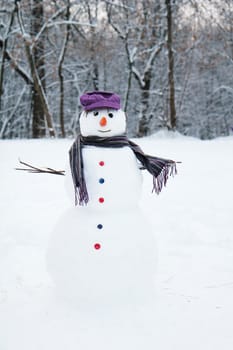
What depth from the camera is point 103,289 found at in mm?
2383

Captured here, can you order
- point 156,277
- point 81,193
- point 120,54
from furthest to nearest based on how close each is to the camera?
point 120,54 → point 156,277 → point 81,193

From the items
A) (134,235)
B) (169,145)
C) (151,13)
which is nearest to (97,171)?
(134,235)

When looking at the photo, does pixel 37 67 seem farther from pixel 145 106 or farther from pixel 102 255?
pixel 102 255

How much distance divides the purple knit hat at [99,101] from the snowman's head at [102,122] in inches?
1.4

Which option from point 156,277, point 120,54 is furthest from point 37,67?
point 156,277

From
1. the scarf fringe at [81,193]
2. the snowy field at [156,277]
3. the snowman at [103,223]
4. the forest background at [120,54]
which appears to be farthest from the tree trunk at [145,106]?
the scarf fringe at [81,193]

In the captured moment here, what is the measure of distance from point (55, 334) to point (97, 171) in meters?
1.04

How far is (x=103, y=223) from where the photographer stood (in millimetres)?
2357

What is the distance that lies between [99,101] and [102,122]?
0.49ft

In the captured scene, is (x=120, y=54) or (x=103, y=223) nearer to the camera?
(x=103, y=223)

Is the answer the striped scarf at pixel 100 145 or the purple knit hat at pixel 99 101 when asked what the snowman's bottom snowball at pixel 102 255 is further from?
the purple knit hat at pixel 99 101

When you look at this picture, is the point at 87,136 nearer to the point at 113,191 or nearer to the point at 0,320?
the point at 113,191

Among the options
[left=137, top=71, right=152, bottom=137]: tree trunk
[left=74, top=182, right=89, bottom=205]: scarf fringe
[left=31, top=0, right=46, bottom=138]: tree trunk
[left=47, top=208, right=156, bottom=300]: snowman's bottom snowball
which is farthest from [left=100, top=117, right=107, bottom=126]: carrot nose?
[left=137, top=71, right=152, bottom=137]: tree trunk

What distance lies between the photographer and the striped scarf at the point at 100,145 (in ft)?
7.61
